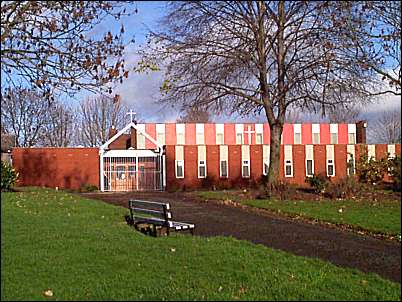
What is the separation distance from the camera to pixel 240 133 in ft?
165

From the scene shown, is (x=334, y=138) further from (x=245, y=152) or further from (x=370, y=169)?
(x=370, y=169)

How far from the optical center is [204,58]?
76.0 feet

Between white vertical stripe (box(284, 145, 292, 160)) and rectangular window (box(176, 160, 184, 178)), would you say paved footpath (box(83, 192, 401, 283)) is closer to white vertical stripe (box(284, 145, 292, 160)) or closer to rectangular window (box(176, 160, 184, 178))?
rectangular window (box(176, 160, 184, 178))

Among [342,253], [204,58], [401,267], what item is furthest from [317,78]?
[401,267]

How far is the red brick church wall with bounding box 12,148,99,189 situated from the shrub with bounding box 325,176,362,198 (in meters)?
20.2

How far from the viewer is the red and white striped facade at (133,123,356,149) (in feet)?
159

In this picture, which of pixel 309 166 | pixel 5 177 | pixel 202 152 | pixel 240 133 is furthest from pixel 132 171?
pixel 5 177

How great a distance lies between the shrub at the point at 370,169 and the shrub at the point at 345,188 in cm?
166

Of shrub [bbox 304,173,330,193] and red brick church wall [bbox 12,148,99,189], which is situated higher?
red brick church wall [bbox 12,148,99,189]

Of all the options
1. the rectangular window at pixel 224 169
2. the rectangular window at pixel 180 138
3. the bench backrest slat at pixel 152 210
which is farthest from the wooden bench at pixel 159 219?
the rectangular window at pixel 180 138

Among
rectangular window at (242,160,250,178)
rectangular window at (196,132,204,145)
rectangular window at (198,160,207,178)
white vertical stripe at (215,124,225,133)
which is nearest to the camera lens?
rectangular window at (198,160,207,178)

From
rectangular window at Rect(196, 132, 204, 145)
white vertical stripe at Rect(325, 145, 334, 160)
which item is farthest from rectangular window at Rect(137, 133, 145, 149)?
white vertical stripe at Rect(325, 145, 334, 160)

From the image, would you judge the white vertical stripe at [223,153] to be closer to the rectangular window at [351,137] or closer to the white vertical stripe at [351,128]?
the rectangular window at [351,137]

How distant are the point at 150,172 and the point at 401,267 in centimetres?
3245
